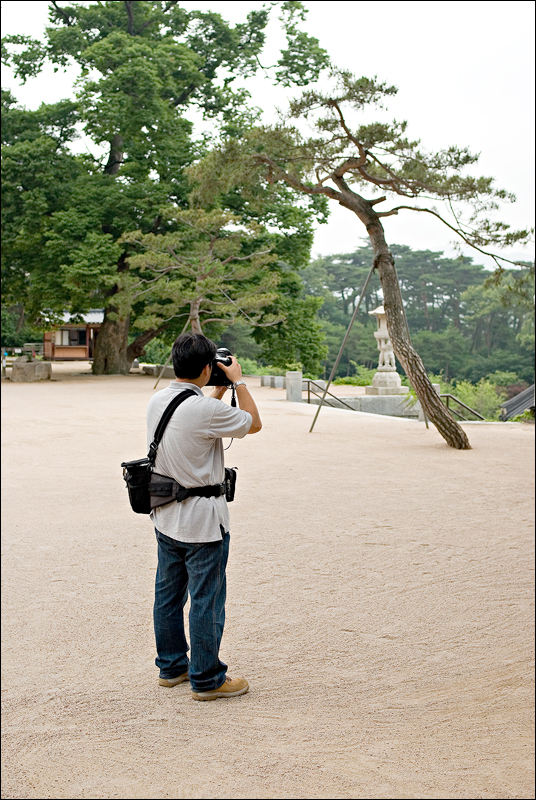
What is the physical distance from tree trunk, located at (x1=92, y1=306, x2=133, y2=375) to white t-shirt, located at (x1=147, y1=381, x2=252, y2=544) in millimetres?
15631

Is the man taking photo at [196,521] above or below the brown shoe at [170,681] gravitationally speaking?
above

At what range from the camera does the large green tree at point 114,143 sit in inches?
802

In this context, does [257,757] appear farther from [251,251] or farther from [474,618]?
[251,251]

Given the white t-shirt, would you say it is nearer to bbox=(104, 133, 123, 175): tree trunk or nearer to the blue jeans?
the blue jeans

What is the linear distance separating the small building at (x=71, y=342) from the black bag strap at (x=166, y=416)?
31.9 m

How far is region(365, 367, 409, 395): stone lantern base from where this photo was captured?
21094 millimetres

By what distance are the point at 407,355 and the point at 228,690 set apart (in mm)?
7564

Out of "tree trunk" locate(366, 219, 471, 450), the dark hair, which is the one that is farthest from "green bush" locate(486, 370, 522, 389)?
the dark hair

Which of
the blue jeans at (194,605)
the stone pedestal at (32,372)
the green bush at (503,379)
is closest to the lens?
the blue jeans at (194,605)

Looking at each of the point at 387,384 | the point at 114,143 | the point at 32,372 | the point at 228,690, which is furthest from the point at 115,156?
the point at 228,690

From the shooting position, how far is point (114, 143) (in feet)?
77.0

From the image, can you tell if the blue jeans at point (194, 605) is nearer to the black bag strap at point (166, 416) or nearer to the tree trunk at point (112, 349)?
the black bag strap at point (166, 416)

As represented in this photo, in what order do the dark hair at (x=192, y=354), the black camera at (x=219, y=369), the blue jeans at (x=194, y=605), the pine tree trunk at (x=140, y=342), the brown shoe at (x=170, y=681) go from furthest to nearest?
the pine tree trunk at (x=140, y=342)
the brown shoe at (x=170, y=681)
the blue jeans at (x=194, y=605)
the dark hair at (x=192, y=354)
the black camera at (x=219, y=369)

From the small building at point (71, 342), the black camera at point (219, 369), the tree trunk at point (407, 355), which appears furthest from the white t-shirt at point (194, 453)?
the small building at point (71, 342)
